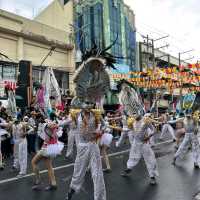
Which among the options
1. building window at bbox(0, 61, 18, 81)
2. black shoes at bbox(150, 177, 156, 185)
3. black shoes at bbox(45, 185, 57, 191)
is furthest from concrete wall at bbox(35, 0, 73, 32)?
black shoes at bbox(45, 185, 57, 191)

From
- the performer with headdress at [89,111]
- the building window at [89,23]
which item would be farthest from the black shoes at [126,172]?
the building window at [89,23]

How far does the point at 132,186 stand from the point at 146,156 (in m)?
0.90

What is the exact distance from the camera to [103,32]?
106 ft

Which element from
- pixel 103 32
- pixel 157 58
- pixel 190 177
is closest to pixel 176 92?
pixel 157 58

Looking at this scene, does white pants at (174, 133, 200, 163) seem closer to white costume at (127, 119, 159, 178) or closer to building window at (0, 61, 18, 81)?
white costume at (127, 119, 159, 178)

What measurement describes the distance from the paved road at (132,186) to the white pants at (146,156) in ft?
0.95

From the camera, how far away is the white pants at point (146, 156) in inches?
310

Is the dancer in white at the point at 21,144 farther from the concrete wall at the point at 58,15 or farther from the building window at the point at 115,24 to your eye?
the building window at the point at 115,24

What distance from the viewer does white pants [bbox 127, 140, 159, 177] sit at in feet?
25.8

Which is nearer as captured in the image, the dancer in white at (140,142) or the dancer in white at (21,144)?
the dancer in white at (140,142)

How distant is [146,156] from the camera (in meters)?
8.06

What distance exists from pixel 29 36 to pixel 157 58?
947 inches

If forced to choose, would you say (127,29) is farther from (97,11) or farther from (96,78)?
(96,78)

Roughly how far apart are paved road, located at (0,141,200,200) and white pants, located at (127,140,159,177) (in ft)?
0.95
